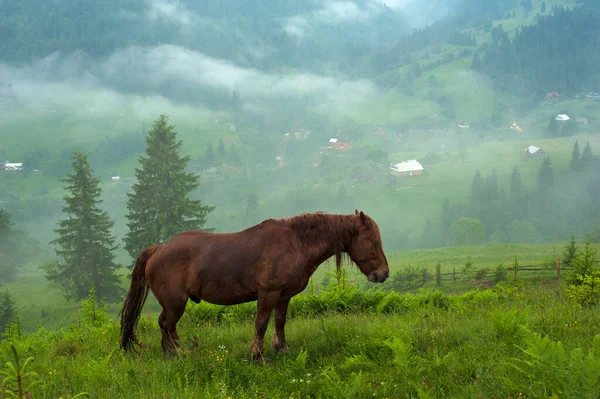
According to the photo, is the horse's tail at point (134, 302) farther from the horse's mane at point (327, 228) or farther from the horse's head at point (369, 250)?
the horse's head at point (369, 250)

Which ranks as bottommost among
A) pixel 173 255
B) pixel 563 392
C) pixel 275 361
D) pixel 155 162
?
pixel 275 361

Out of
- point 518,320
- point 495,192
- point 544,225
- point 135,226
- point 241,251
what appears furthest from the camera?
point 495,192

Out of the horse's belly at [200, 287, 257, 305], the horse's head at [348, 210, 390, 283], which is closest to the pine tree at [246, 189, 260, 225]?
the horse's belly at [200, 287, 257, 305]

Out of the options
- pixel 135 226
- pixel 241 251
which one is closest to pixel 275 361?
pixel 241 251

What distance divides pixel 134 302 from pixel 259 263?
2632 millimetres

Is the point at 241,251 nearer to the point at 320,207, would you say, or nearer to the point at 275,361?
the point at 275,361

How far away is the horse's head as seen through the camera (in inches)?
346

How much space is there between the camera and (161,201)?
62.7 m

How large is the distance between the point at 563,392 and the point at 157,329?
866 centimetres

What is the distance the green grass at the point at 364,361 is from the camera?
19.1 feet

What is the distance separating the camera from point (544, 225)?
16638cm

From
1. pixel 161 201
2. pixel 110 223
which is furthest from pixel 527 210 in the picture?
pixel 110 223

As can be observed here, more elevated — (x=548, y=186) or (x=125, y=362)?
(x=548, y=186)

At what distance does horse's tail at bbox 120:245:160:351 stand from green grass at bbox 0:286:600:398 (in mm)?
363
